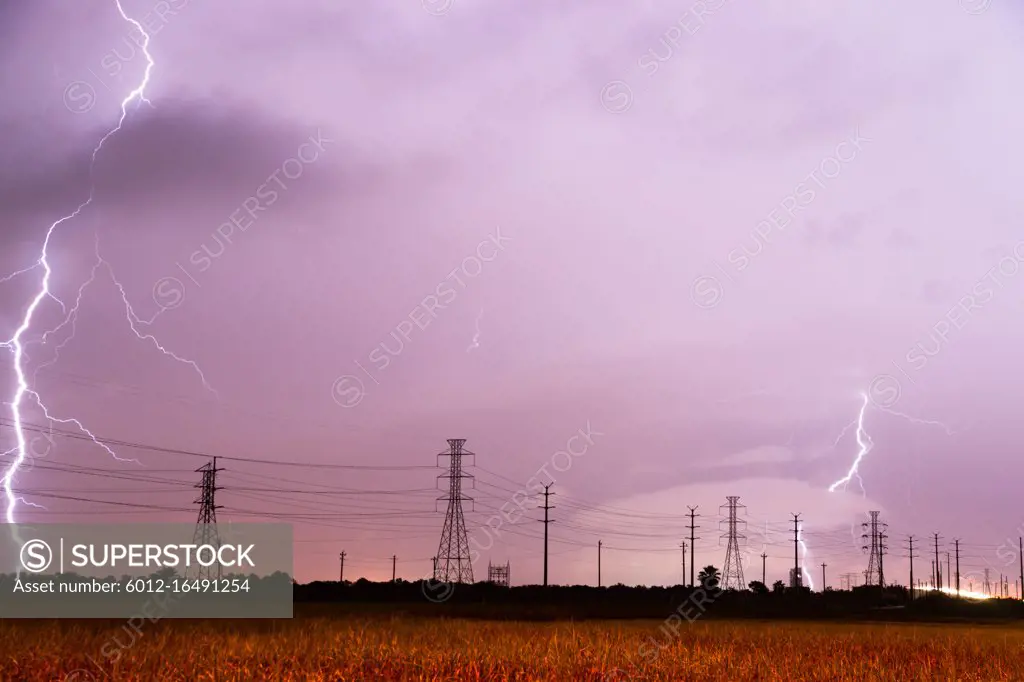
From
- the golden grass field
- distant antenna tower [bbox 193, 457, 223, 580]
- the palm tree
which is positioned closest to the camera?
the golden grass field

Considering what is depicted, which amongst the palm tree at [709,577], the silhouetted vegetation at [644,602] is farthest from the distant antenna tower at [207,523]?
the palm tree at [709,577]

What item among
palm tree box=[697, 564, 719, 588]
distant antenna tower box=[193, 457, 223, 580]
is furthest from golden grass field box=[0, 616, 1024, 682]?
palm tree box=[697, 564, 719, 588]

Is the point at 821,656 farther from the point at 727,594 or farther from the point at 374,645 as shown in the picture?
the point at 727,594

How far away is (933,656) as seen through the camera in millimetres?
24172

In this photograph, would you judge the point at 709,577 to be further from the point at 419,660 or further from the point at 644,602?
the point at 419,660

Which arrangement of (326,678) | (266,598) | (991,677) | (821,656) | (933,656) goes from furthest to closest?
(266,598), (933,656), (821,656), (991,677), (326,678)

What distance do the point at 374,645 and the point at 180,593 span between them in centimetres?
3731

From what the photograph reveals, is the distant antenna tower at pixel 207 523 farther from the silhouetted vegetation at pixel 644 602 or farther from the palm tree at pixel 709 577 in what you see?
the palm tree at pixel 709 577

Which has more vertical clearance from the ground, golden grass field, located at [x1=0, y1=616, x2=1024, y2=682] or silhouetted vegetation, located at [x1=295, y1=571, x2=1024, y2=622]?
golden grass field, located at [x1=0, y1=616, x2=1024, y2=682]

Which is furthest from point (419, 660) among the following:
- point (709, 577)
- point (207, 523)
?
point (709, 577)

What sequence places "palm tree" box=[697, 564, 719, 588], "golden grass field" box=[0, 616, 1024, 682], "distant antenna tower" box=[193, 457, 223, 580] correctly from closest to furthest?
"golden grass field" box=[0, 616, 1024, 682], "distant antenna tower" box=[193, 457, 223, 580], "palm tree" box=[697, 564, 719, 588]

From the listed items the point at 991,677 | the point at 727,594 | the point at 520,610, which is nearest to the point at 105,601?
the point at 520,610

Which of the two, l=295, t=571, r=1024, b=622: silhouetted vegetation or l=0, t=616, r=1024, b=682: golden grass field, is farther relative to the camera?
l=295, t=571, r=1024, b=622: silhouetted vegetation

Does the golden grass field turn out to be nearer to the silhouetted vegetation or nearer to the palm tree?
the silhouetted vegetation
